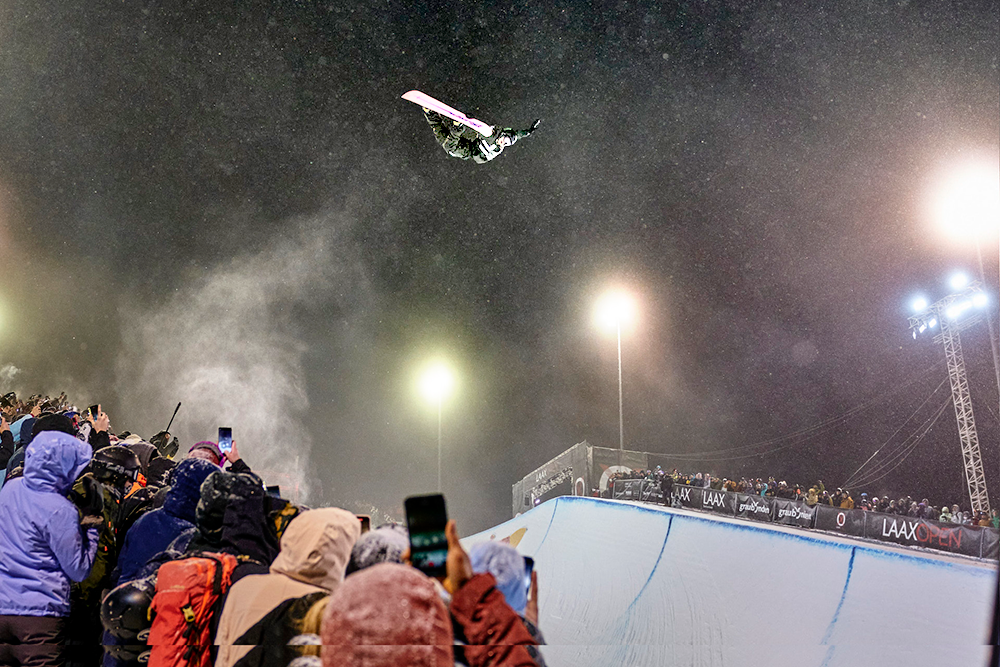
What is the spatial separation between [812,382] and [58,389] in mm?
23175

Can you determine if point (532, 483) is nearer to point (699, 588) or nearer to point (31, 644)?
point (699, 588)

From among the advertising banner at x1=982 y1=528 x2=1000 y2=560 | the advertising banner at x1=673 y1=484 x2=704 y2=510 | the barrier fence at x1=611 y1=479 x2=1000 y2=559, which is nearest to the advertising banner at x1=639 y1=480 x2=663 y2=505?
the barrier fence at x1=611 y1=479 x2=1000 y2=559

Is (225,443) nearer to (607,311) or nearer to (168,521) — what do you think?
(168,521)

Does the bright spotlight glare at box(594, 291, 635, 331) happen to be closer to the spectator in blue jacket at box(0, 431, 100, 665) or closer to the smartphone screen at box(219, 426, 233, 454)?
the smartphone screen at box(219, 426, 233, 454)

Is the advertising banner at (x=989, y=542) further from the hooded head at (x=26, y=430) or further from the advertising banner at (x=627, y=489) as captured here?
the hooded head at (x=26, y=430)

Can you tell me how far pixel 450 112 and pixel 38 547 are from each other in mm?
5628

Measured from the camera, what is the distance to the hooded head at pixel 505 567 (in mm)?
970

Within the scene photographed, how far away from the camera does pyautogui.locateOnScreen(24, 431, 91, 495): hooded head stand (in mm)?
1900

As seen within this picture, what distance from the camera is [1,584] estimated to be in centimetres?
192

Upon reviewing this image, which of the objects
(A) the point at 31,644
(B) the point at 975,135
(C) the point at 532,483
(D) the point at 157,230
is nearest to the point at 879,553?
(A) the point at 31,644

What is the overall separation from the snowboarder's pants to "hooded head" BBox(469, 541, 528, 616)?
6.17 feet

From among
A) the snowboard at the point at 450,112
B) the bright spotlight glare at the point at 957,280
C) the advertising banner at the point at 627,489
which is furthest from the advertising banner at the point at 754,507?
the bright spotlight glare at the point at 957,280

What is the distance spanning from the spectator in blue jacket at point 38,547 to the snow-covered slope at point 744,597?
56.5 inches

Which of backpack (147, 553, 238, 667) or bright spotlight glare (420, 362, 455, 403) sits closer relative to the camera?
backpack (147, 553, 238, 667)
